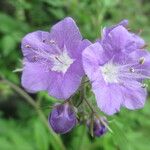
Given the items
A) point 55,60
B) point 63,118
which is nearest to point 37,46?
point 55,60

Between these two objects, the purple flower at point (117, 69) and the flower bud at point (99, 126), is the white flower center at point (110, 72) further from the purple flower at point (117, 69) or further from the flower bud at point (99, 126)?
the flower bud at point (99, 126)

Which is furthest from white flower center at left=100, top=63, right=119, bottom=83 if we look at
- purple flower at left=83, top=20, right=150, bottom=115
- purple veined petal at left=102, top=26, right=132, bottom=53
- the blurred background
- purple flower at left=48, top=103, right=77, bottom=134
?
the blurred background

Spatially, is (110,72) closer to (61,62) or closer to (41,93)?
(61,62)

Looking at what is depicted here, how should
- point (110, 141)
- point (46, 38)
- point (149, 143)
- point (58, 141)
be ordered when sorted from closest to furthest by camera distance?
point (46, 38)
point (58, 141)
point (110, 141)
point (149, 143)

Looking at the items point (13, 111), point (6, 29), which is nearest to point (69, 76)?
point (6, 29)

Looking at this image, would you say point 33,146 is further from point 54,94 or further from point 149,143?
point 54,94

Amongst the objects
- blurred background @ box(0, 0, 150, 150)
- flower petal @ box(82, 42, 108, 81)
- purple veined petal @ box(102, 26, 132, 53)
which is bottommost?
blurred background @ box(0, 0, 150, 150)

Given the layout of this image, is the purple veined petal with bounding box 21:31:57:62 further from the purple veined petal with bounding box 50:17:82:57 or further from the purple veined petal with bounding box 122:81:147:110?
the purple veined petal with bounding box 122:81:147:110
